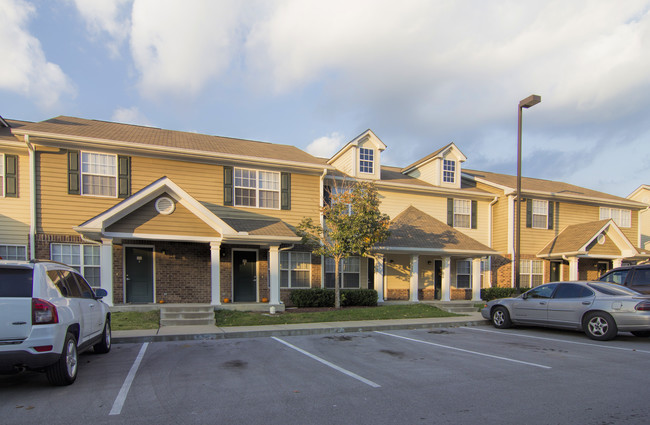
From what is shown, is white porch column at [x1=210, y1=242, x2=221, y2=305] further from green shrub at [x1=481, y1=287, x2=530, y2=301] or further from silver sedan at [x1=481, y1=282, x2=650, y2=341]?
green shrub at [x1=481, y1=287, x2=530, y2=301]

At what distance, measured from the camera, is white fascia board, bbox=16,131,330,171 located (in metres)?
14.1

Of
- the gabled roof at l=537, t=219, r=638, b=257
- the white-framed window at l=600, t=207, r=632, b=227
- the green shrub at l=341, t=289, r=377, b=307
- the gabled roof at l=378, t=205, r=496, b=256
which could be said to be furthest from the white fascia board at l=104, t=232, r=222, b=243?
the white-framed window at l=600, t=207, r=632, b=227

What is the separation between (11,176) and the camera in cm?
1398

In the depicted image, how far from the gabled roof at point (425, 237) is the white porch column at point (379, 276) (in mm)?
636

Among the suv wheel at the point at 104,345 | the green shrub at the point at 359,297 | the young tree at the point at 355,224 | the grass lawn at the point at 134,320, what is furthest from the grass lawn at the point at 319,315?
the suv wheel at the point at 104,345

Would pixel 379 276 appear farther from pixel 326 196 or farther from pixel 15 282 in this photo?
pixel 15 282

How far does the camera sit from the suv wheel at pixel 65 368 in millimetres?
5812

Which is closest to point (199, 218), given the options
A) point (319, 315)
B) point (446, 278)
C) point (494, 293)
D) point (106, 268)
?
point (106, 268)

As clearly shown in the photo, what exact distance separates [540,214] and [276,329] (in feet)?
56.7

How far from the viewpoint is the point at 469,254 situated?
19.5 m

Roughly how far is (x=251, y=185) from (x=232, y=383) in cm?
1123

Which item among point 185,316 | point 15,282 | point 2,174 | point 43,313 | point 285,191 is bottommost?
point 185,316

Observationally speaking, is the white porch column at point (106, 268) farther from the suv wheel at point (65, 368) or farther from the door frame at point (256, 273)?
the suv wheel at point (65, 368)

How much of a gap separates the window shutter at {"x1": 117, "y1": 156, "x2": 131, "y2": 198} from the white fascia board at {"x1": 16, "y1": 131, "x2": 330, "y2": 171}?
1.43 ft
